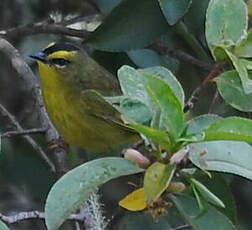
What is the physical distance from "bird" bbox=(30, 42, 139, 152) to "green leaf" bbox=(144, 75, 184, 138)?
3.96 feet

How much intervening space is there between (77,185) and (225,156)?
235mm

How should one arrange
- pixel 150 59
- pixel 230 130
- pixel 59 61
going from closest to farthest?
pixel 230 130 → pixel 150 59 → pixel 59 61

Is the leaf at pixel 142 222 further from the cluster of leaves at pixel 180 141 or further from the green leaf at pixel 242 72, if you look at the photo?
the green leaf at pixel 242 72

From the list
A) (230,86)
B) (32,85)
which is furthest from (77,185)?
(32,85)

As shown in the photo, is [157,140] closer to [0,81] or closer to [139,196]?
[139,196]

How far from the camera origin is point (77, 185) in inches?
58.2

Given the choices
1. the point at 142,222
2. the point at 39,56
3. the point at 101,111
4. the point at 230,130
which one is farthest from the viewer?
the point at 39,56

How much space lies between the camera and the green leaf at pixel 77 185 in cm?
143

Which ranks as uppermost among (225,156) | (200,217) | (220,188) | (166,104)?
(166,104)

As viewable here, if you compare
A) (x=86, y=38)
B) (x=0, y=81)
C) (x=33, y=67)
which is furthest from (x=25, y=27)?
(x=33, y=67)

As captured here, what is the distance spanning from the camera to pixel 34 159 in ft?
9.30

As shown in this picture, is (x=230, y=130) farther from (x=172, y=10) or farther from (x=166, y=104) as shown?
(x=172, y=10)

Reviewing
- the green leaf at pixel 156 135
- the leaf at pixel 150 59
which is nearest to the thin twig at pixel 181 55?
the leaf at pixel 150 59

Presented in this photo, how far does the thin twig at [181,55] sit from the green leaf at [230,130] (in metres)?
1.06
